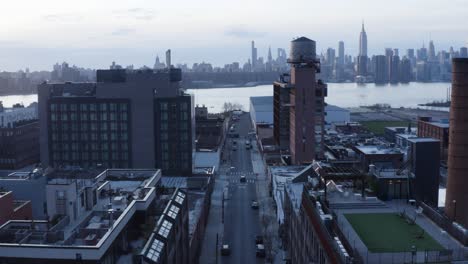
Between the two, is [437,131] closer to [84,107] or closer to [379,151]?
[379,151]

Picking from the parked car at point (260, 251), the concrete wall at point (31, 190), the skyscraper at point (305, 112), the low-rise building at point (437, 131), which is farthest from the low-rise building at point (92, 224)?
the low-rise building at point (437, 131)

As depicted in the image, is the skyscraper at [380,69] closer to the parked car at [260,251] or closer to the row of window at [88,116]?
the row of window at [88,116]

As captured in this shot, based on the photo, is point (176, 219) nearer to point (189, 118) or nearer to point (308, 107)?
point (189, 118)

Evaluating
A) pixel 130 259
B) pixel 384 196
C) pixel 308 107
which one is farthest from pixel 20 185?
pixel 308 107

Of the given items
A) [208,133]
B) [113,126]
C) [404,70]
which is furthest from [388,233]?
[404,70]

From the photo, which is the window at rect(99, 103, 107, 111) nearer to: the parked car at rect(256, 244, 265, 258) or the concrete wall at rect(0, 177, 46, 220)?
the parked car at rect(256, 244, 265, 258)
